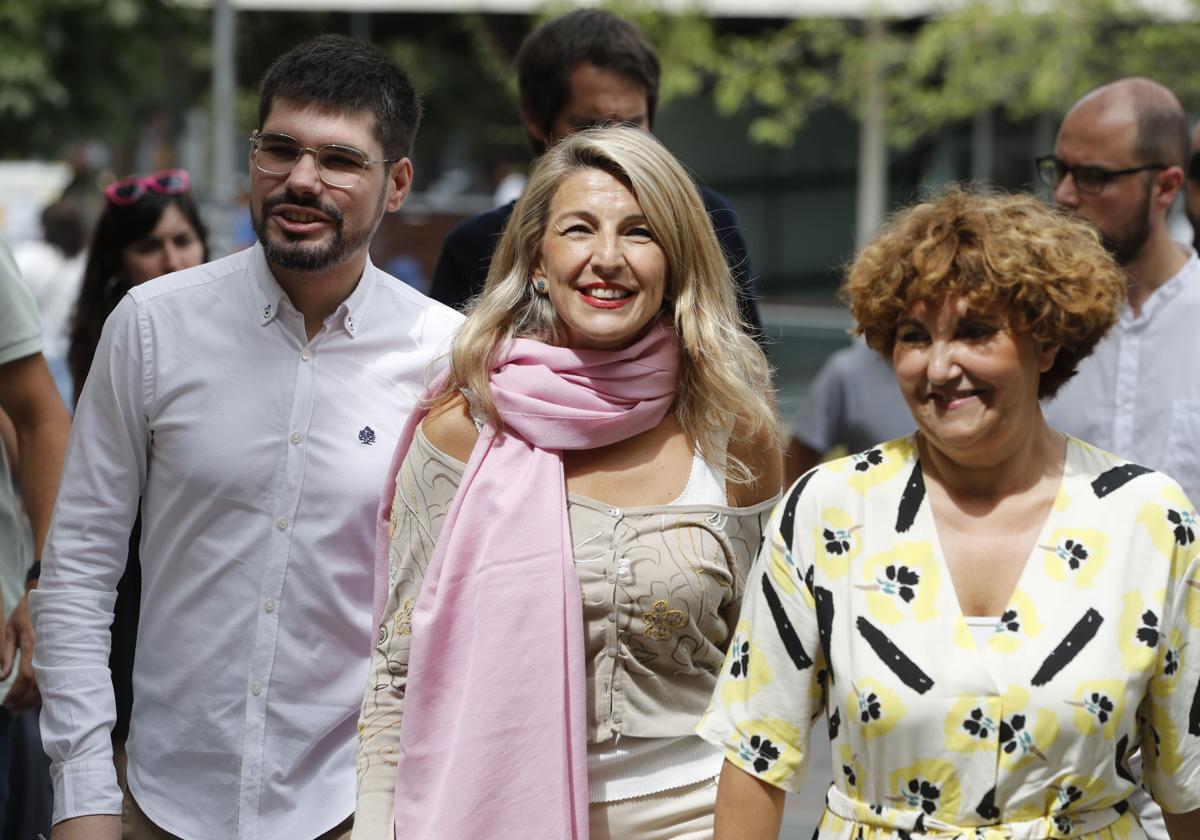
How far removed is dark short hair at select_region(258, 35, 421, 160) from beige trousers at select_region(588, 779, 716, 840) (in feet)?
4.83

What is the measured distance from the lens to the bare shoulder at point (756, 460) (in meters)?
3.35

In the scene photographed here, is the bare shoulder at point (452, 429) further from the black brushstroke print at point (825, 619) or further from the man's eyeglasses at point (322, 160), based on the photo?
the black brushstroke print at point (825, 619)

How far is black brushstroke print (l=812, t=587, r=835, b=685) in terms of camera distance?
280cm

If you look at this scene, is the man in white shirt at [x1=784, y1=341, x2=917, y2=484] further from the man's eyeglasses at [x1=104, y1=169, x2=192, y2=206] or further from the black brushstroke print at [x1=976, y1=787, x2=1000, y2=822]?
the black brushstroke print at [x1=976, y1=787, x2=1000, y2=822]

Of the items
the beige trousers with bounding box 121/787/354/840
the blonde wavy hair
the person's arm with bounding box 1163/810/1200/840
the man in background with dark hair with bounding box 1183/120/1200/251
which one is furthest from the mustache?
the man in background with dark hair with bounding box 1183/120/1200/251

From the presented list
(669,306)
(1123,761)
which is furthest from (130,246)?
(1123,761)

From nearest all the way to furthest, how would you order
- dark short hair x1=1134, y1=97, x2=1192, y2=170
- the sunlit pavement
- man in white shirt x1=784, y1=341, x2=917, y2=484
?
1. dark short hair x1=1134, y1=97, x2=1192, y2=170
2. man in white shirt x1=784, y1=341, x2=917, y2=484
3. the sunlit pavement

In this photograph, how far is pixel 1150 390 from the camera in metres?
4.31

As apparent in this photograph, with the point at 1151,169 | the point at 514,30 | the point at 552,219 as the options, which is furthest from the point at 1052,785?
the point at 514,30

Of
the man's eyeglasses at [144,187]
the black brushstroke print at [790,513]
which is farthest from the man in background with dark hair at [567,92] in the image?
the black brushstroke print at [790,513]

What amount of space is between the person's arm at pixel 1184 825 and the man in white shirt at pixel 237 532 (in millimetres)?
1598

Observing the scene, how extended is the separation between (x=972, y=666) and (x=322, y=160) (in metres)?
1.72

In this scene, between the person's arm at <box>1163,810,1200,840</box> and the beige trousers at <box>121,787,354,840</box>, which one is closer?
the person's arm at <box>1163,810,1200,840</box>

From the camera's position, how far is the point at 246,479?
11.1ft
